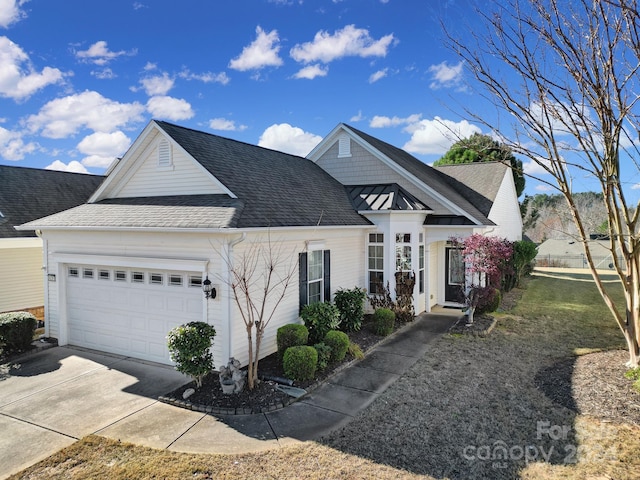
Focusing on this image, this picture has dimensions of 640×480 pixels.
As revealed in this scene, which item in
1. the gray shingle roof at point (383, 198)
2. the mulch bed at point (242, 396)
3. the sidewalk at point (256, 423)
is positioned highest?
the gray shingle roof at point (383, 198)

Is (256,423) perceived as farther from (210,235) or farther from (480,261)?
(480,261)

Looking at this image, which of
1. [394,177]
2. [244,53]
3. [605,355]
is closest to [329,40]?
[244,53]

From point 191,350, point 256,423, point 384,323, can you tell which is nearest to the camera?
point 256,423

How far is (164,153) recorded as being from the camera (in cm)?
1041

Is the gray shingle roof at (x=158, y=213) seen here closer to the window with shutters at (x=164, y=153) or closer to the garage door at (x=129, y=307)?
the window with shutters at (x=164, y=153)

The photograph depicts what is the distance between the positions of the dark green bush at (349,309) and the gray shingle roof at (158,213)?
4423 millimetres

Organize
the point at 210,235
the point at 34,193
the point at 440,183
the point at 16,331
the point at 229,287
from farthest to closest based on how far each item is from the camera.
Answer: the point at 440,183 < the point at 34,193 < the point at 16,331 < the point at 210,235 < the point at 229,287

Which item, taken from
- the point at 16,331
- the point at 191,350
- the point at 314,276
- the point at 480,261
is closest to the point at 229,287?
the point at 191,350

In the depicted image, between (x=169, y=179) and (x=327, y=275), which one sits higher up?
(x=169, y=179)

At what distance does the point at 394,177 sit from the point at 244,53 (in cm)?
744

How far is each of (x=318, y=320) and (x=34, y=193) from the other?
1394cm

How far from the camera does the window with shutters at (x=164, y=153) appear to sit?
33.8 feet

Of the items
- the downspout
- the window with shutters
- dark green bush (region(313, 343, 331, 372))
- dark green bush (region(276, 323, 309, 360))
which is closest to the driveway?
the downspout

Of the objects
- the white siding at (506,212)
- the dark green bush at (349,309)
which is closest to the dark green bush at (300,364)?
the dark green bush at (349,309)
